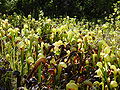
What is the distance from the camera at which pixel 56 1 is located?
29.7 feet

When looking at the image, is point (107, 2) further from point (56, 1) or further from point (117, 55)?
point (117, 55)

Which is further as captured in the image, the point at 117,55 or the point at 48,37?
the point at 48,37

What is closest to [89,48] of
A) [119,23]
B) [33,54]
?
[33,54]

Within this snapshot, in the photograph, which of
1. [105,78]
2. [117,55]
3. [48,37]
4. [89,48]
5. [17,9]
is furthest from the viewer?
[17,9]

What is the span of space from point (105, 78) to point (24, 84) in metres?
0.69

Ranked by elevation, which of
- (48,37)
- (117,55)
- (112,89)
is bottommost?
(112,89)

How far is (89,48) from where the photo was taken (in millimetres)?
2521

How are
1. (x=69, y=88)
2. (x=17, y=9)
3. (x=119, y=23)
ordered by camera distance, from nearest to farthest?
(x=69, y=88), (x=119, y=23), (x=17, y=9)

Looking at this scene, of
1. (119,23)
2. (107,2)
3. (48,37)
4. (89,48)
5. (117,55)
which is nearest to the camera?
(117,55)

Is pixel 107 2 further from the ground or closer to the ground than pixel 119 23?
further from the ground

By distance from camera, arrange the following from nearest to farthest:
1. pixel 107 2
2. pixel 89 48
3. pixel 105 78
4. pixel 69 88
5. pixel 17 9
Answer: pixel 69 88 → pixel 105 78 → pixel 89 48 → pixel 17 9 → pixel 107 2

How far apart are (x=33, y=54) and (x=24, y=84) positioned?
1.57ft

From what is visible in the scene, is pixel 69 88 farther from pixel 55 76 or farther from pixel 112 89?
pixel 112 89

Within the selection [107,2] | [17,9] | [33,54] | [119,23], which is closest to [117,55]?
[33,54]
